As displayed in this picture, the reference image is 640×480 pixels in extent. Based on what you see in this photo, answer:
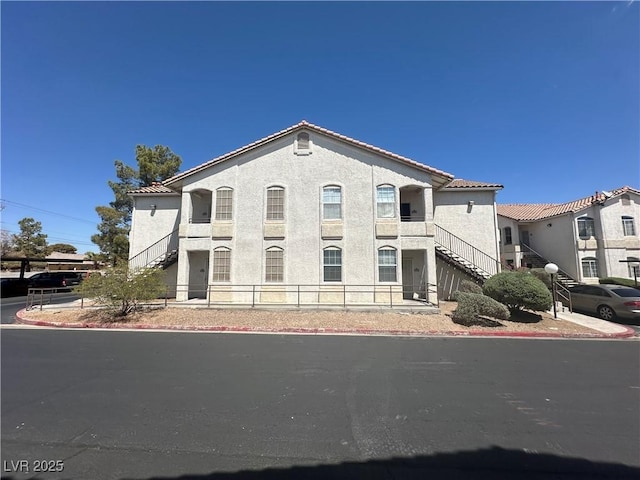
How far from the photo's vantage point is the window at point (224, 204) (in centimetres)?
1652

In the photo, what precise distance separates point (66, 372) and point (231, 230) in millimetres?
10478

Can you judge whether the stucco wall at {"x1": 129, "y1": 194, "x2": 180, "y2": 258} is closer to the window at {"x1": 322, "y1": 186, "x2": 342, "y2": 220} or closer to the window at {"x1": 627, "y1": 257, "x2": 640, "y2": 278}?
the window at {"x1": 322, "y1": 186, "x2": 342, "y2": 220}

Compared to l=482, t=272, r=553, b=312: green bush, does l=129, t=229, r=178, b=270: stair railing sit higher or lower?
higher

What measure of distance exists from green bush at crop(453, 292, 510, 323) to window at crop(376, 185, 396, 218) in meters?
5.71

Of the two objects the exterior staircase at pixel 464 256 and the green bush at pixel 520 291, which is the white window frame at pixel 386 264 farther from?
the green bush at pixel 520 291

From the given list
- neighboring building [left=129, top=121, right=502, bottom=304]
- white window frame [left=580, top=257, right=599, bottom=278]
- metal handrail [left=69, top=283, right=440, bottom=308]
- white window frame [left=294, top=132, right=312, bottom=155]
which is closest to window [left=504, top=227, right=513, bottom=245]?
white window frame [left=580, top=257, right=599, bottom=278]

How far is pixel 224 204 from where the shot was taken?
1658 centimetres

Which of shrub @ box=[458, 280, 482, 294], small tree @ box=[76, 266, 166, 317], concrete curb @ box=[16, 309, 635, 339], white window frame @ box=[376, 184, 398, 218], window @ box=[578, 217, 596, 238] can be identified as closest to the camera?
concrete curb @ box=[16, 309, 635, 339]

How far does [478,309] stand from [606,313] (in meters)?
7.22

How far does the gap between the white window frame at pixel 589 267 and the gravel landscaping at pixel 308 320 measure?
11.4m

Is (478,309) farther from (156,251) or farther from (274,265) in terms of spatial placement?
(156,251)

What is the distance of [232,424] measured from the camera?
4078 millimetres

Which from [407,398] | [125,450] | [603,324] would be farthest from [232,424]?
[603,324]

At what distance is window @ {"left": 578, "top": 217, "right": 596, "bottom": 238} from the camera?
21.8 m
